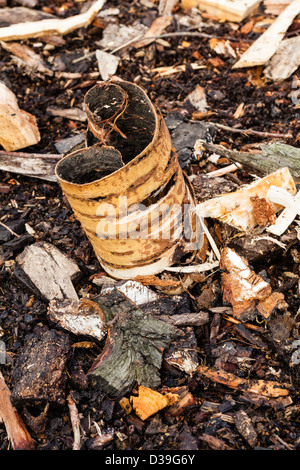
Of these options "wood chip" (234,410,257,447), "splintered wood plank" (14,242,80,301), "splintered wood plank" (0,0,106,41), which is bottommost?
"splintered wood plank" (14,242,80,301)

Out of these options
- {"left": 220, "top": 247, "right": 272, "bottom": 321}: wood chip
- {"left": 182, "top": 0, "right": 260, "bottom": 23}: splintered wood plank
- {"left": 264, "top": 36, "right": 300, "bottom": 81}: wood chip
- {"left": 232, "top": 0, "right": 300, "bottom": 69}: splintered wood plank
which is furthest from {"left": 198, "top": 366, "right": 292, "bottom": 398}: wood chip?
{"left": 182, "top": 0, "right": 260, "bottom": 23}: splintered wood plank

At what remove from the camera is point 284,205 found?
2.95 meters

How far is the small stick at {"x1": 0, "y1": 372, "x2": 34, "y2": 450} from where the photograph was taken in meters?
2.35

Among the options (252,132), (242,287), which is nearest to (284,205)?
(242,287)

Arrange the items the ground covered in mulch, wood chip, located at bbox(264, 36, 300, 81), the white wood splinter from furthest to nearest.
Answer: wood chip, located at bbox(264, 36, 300, 81)
the white wood splinter
the ground covered in mulch

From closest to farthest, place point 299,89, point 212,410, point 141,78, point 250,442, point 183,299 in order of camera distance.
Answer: point 250,442 < point 212,410 < point 183,299 < point 299,89 < point 141,78

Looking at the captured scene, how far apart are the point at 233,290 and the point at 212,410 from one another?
0.72m

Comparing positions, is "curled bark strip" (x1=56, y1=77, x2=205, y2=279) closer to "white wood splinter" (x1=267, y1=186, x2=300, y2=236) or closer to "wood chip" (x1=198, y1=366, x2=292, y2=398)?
"white wood splinter" (x1=267, y1=186, x2=300, y2=236)

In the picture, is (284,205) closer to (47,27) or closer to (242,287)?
(242,287)

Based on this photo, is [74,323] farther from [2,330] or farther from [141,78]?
[141,78]

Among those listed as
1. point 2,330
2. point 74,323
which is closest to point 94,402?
point 74,323

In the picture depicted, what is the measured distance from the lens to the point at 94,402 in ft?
8.07

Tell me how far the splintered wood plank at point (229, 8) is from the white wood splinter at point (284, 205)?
2.82m

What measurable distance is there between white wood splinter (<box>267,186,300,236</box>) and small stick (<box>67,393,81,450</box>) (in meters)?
1.63
